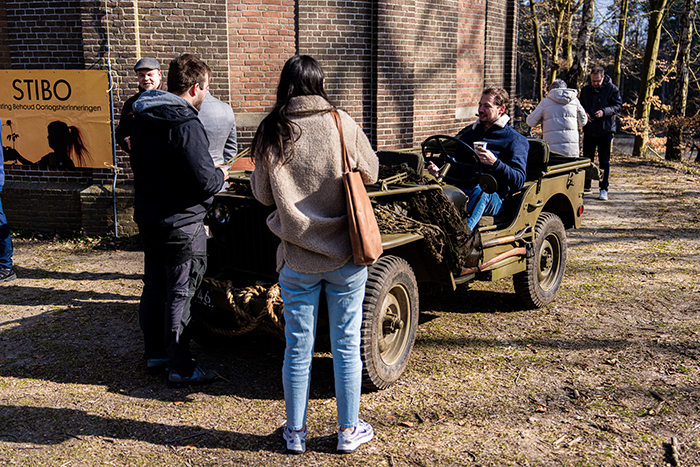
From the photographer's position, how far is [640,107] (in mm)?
19188

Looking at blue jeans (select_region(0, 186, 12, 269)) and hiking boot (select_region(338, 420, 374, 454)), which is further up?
blue jeans (select_region(0, 186, 12, 269))

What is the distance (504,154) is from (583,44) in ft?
32.5

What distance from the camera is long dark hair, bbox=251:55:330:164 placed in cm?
299

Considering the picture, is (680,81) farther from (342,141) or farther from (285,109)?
(285,109)

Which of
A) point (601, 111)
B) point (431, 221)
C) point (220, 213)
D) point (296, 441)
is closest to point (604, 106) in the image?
point (601, 111)

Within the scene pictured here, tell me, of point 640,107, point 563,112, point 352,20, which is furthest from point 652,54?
point 352,20

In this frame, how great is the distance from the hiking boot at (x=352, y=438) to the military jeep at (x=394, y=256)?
493 millimetres

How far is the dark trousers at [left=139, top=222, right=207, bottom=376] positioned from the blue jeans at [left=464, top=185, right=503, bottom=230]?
214 centimetres

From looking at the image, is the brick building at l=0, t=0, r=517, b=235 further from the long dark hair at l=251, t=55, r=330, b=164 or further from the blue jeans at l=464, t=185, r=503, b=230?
the long dark hair at l=251, t=55, r=330, b=164

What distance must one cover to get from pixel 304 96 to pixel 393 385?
212cm

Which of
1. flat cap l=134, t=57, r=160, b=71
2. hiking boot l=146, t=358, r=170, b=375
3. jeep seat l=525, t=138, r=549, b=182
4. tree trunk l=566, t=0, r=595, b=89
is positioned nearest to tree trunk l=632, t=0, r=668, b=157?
tree trunk l=566, t=0, r=595, b=89

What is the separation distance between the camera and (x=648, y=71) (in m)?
18.3

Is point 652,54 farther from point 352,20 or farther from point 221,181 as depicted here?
point 221,181

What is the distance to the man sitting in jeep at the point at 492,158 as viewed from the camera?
198 inches
